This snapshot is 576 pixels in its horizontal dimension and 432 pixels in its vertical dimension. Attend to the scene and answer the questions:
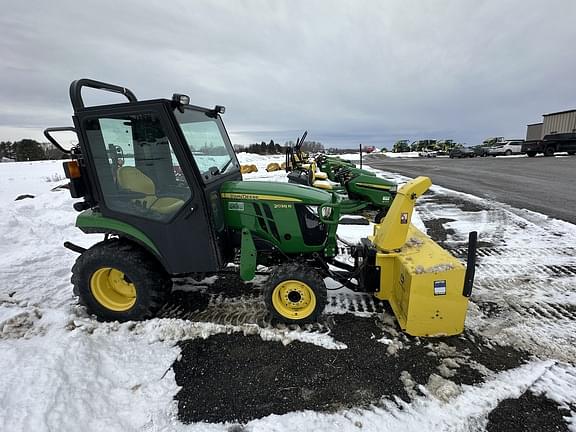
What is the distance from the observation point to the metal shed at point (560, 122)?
31938mm

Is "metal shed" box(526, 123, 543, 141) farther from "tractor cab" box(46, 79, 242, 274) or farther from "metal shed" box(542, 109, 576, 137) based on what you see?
"tractor cab" box(46, 79, 242, 274)

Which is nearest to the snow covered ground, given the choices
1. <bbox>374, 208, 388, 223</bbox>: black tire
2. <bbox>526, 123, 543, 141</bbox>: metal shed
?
<bbox>374, 208, 388, 223</bbox>: black tire

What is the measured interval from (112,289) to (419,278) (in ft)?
9.80

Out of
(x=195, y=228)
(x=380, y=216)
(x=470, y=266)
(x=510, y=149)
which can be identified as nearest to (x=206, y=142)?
(x=195, y=228)

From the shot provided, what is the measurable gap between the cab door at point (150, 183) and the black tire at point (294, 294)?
621mm

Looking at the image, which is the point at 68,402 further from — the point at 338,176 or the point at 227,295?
the point at 338,176

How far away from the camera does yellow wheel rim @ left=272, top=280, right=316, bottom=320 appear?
9.89 feet

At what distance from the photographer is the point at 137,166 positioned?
3.13 m

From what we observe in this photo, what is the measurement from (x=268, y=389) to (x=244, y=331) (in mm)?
720

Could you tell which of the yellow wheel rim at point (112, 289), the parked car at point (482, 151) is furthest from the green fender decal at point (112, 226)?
the parked car at point (482, 151)

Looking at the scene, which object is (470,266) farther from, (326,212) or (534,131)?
(534,131)

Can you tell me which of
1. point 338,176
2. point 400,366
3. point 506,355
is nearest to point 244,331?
point 400,366

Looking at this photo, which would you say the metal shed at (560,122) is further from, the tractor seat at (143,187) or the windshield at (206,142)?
the tractor seat at (143,187)

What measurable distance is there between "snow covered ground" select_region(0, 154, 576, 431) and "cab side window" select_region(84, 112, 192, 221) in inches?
44.0
